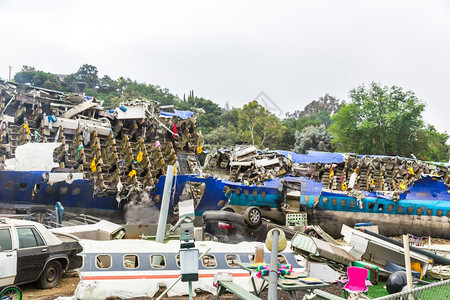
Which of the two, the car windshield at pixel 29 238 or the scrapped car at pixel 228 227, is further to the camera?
the scrapped car at pixel 228 227

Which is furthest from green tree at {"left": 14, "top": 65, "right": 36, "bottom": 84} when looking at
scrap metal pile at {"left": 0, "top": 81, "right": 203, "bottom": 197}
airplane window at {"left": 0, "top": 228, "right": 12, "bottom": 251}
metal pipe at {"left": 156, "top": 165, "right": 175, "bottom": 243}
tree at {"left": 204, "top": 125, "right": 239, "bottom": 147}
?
airplane window at {"left": 0, "top": 228, "right": 12, "bottom": 251}

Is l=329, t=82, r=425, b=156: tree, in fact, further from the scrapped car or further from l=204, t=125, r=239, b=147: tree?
the scrapped car

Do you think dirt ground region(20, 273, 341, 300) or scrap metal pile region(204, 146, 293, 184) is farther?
scrap metal pile region(204, 146, 293, 184)

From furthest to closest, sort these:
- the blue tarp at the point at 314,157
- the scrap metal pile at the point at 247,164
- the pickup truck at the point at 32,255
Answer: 1. the blue tarp at the point at 314,157
2. the scrap metal pile at the point at 247,164
3. the pickup truck at the point at 32,255

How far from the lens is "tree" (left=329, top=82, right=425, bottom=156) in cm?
4938

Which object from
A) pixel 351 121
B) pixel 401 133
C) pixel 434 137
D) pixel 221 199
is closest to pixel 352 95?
pixel 351 121

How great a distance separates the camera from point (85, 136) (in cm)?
2045

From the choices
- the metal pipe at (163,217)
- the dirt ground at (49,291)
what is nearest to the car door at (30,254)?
the dirt ground at (49,291)

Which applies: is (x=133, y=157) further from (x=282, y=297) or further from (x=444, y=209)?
(x=444, y=209)

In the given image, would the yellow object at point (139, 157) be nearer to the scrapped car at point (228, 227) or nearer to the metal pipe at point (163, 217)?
the scrapped car at point (228, 227)

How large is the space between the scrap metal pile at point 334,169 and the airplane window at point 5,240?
67.2ft

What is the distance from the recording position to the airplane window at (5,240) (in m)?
8.73

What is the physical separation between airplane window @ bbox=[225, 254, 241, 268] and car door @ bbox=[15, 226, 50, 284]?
4769 millimetres

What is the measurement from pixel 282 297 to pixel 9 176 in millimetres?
13404
